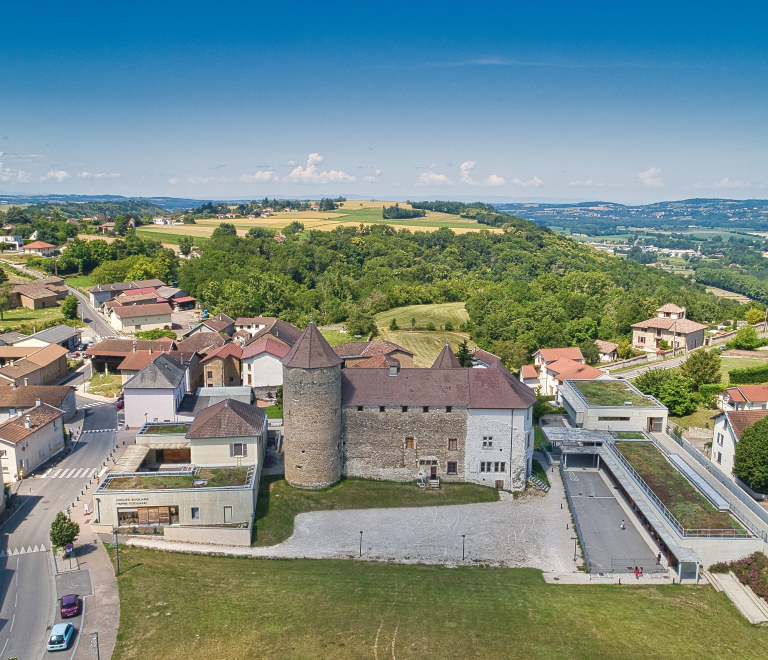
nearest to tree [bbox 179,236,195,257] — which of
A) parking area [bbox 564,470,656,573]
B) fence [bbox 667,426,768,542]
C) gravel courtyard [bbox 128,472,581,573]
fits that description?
gravel courtyard [bbox 128,472,581,573]

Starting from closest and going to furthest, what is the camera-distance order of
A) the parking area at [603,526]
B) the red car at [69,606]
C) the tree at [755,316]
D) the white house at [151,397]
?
the red car at [69,606], the parking area at [603,526], the white house at [151,397], the tree at [755,316]

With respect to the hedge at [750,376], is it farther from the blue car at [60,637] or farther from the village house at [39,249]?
the village house at [39,249]

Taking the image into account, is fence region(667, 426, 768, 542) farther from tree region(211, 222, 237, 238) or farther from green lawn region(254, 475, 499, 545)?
tree region(211, 222, 237, 238)

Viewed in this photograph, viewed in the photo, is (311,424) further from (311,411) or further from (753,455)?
(753,455)

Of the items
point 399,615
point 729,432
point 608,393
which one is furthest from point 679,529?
point 608,393

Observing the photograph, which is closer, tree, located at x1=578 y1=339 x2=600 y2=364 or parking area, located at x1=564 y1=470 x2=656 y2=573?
parking area, located at x1=564 y1=470 x2=656 y2=573

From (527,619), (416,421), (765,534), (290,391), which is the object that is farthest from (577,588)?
(290,391)

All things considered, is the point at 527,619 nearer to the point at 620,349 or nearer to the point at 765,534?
the point at 765,534

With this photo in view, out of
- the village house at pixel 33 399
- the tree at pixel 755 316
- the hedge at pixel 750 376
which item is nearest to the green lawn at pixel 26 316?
the village house at pixel 33 399
